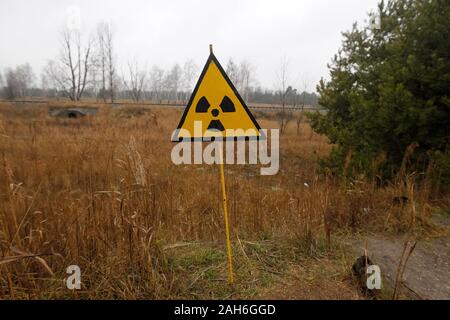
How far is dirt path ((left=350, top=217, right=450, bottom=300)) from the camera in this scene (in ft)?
7.15

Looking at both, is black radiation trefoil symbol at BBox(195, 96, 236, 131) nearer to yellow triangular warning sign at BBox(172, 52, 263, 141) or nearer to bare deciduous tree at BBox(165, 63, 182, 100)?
yellow triangular warning sign at BBox(172, 52, 263, 141)

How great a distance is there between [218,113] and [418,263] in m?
2.57

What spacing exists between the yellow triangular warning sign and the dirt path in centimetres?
150

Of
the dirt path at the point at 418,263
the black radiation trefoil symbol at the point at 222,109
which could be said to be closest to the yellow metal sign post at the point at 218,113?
the black radiation trefoil symbol at the point at 222,109

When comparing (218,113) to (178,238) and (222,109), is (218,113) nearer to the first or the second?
(222,109)

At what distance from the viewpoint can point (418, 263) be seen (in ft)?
8.47

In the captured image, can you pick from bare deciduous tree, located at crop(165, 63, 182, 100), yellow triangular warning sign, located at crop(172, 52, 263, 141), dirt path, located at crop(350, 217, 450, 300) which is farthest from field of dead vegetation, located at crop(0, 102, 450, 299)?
bare deciduous tree, located at crop(165, 63, 182, 100)

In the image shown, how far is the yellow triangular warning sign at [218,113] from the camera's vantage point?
204 cm

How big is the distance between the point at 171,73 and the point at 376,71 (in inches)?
3167

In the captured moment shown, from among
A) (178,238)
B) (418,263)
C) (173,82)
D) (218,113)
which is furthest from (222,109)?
(173,82)

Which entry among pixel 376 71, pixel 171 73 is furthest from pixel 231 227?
pixel 171 73

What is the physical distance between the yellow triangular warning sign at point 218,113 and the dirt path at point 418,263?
4.93 ft
